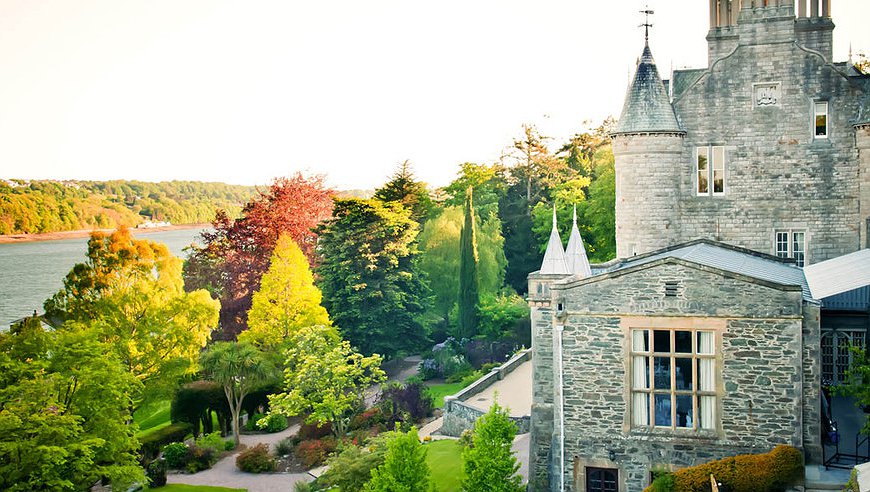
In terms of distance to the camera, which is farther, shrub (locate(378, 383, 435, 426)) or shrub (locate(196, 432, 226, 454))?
shrub (locate(378, 383, 435, 426))

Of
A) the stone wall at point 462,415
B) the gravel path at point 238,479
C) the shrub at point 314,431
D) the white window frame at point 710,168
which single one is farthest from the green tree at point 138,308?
the white window frame at point 710,168

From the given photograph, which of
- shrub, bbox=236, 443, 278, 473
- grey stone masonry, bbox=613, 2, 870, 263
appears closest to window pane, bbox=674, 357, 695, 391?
grey stone masonry, bbox=613, 2, 870, 263

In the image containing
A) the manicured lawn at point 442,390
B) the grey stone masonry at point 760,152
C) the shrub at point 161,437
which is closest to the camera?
the grey stone masonry at point 760,152

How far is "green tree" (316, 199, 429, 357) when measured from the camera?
45.8 m

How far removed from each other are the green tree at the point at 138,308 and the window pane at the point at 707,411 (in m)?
22.1

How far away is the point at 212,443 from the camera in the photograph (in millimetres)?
32969

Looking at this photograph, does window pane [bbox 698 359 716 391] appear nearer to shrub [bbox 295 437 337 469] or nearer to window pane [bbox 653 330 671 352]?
window pane [bbox 653 330 671 352]

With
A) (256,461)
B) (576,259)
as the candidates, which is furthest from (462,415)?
(576,259)

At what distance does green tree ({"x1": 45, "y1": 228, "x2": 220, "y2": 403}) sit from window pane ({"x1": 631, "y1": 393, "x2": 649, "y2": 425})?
20.8m

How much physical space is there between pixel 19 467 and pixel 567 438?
1412 centimetres

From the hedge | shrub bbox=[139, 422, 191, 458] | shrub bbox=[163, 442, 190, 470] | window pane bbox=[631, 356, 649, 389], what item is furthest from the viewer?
shrub bbox=[139, 422, 191, 458]

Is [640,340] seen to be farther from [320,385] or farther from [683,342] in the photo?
[320,385]

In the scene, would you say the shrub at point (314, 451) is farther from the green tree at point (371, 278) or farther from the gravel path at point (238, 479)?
the green tree at point (371, 278)

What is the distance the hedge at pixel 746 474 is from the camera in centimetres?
1722
